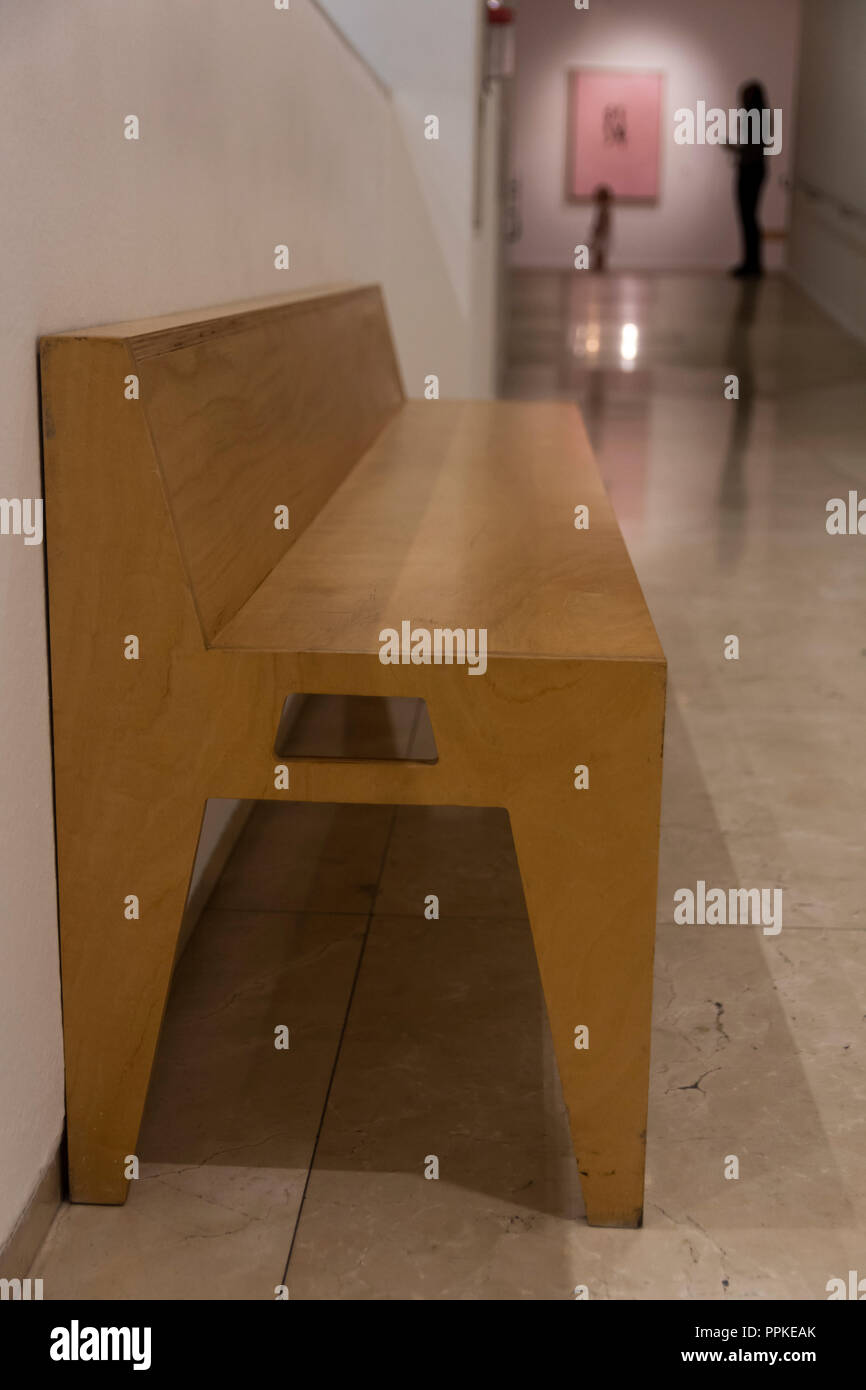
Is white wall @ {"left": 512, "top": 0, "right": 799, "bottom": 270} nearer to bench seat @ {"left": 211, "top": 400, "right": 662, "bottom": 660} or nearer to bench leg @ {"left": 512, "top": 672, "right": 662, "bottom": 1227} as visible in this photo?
bench seat @ {"left": 211, "top": 400, "right": 662, "bottom": 660}

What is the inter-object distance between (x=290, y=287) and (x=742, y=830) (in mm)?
1468

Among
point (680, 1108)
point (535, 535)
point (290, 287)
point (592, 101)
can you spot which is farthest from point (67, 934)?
point (592, 101)

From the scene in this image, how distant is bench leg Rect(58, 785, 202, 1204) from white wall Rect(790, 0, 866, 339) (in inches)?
378

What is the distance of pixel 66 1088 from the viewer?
1.46 metres

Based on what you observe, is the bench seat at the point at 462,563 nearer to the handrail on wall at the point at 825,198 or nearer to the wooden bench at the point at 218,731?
the wooden bench at the point at 218,731

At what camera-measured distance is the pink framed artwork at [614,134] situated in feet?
53.0

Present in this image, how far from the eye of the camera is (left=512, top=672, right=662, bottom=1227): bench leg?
1348mm

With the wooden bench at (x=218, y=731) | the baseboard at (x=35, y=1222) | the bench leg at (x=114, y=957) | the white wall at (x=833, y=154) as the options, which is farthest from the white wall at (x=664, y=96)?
the baseboard at (x=35, y=1222)

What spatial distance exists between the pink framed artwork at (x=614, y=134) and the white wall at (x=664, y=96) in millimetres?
109

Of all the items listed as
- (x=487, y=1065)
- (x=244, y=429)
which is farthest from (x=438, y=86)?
(x=487, y=1065)

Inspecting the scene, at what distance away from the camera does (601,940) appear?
138 cm

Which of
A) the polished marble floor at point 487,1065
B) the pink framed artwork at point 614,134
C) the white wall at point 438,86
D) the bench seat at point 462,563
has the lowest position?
the polished marble floor at point 487,1065

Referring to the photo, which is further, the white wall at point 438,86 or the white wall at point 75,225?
the white wall at point 438,86
